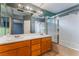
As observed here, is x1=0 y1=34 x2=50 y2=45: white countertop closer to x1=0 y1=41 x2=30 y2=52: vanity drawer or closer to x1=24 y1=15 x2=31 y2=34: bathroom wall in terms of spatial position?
x1=0 y1=41 x2=30 y2=52: vanity drawer

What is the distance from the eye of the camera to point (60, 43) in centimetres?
238

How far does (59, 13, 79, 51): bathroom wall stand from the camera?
2.30m

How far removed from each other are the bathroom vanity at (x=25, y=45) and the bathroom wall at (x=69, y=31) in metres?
0.35

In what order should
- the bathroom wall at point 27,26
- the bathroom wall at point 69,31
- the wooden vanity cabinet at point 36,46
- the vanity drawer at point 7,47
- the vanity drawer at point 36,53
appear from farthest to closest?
the wooden vanity cabinet at point 36,46, the vanity drawer at point 36,53, the bathroom wall at point 69,31, the bathroom wall at point 27,26, the vanity drawer at point 7,47

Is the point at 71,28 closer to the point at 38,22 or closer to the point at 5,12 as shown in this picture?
the point at 38,22

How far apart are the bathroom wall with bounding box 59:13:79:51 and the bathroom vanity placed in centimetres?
35

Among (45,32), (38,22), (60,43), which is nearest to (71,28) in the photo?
(60,43)

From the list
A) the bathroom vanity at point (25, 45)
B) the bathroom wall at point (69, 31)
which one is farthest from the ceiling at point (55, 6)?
the bathroom vanity at point (25, 45)

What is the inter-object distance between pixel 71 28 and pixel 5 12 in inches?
64.0

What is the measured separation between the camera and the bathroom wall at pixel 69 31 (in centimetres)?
230

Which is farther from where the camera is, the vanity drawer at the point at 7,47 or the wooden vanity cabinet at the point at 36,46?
the wooden vanity cabinet at the point at 36,46

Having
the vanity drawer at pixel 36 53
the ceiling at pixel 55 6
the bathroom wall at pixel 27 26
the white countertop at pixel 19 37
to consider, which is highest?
the ceiling at pixel 55 6

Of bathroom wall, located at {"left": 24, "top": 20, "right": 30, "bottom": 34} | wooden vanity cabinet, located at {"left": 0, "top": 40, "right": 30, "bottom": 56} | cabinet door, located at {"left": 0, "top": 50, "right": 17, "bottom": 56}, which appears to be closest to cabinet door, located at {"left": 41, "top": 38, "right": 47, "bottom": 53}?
wooden vanity cabinet, located at {"left": 0, "top": 40, "right": 30, "bottom": 56}

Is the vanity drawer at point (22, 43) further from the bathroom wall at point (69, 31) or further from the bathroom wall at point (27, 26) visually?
the bathroom wall at point (69, 31)
